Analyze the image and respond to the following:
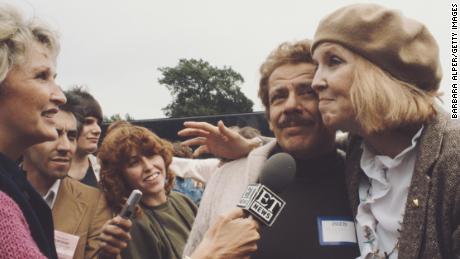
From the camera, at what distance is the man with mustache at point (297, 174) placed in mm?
2240

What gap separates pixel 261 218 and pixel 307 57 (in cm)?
106

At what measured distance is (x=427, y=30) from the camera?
82.4 inches

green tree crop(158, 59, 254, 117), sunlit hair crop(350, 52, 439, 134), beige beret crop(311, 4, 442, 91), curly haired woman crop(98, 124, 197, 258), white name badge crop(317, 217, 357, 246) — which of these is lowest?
green tree crop(158, 59, 254, 117)

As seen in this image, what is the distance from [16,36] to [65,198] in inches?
54.0

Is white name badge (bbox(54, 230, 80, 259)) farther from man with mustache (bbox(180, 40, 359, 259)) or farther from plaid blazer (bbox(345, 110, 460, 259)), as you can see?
plaid blazer (bbox(345, 110, 460, 259))

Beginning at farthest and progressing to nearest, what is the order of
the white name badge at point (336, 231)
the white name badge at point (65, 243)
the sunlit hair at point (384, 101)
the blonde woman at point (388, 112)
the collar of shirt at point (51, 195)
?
the collar of shirt at point (51, 195), the white name badge at point (65, 243), the white name badge at point (336, 231), the sunlit hair at point (384, 101), the blonde woman at point (388, 112)

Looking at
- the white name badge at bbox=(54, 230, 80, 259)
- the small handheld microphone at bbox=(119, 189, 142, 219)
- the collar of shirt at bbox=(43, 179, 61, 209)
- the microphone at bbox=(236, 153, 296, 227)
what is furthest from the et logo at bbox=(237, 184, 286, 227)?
the collar of shirt at bbox=(43, 179, 61, 209)

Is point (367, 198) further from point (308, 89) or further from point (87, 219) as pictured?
point (87, 219)

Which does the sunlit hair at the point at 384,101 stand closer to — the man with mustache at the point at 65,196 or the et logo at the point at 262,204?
the et logo at the point at 262,204

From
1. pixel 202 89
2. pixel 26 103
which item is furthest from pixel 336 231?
pixel 202 89

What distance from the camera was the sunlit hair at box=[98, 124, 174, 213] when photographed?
10.5ft

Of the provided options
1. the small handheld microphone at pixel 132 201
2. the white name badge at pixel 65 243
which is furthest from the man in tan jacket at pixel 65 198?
the small handheld microphone at pixel 132 201

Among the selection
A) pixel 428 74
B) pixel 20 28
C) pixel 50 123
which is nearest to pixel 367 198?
pixel 428 74

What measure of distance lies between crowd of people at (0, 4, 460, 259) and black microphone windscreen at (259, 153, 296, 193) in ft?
0.07
